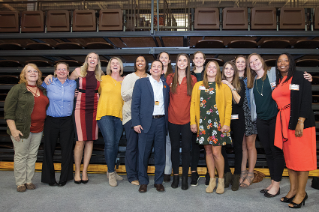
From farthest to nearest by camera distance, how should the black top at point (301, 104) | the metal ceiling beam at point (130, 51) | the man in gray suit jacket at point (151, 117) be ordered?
the metal ceiling beam at point (130, 51), the man in gray suit jacket at point (151, 117), the black top at point (301, 104)

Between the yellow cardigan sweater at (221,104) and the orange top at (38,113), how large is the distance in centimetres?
178

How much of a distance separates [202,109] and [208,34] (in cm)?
244

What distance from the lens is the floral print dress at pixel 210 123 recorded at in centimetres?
231

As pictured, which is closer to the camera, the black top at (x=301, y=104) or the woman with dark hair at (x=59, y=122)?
the black top at (x=301, y=104)

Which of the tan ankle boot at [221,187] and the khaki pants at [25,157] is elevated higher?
the khaki pants at [25,157]

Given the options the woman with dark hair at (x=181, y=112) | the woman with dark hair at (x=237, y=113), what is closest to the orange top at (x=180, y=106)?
the woman with dark hair at (x=181, y=112)

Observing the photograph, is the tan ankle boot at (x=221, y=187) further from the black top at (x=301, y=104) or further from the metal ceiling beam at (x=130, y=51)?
the metal ceiling beam at (x=130, y=51)

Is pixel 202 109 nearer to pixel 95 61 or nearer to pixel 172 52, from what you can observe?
pixel 95 61

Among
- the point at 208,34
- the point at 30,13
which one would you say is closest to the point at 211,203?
the point at 208,34

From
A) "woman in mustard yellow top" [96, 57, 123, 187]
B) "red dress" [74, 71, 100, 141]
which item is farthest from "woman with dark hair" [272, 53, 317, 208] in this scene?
"red dress" [74, 71, 100, 141]

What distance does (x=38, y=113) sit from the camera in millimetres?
2564

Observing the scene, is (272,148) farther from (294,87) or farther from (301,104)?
(294,87)

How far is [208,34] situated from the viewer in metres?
4.25

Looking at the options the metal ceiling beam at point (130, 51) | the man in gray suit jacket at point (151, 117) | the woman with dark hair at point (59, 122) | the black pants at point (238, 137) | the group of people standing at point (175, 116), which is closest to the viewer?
the group of people standing at point (175, 116)
